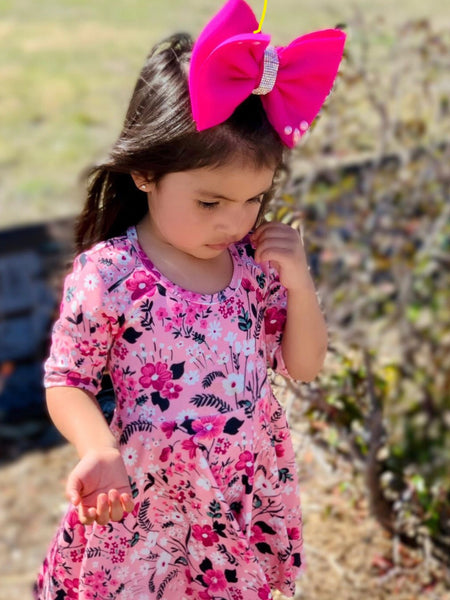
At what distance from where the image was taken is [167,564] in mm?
1663

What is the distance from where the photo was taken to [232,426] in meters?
1.58

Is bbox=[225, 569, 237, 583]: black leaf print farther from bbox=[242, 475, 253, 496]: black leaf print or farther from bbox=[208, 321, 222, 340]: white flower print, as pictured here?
bbox=[208, 321, 222, 340]: white flower print

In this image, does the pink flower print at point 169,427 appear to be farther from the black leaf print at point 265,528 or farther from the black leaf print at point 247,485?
the black leaf print at point 265,528

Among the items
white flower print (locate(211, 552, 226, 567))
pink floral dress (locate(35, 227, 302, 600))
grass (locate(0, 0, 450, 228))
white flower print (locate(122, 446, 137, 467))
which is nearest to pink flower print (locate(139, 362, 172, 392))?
pink floral dress (locate(35, 227, 302, 600))

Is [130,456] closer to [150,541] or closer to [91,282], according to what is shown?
[150,541]

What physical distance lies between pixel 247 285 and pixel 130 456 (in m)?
0.37

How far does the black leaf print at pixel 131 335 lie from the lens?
155 cm

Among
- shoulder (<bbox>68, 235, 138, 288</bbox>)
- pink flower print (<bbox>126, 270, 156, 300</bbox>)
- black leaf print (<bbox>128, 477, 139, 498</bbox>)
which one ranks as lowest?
black leaf print (<bbox>128, 477, 139, 498</bbox>)

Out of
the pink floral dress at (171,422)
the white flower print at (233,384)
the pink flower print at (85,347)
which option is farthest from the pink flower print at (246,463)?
the pink flower print at (85,347)

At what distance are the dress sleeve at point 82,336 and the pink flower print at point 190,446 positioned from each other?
17cm

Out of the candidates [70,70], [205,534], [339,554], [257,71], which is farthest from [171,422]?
[70,70]

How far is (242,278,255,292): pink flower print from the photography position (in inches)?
65.8

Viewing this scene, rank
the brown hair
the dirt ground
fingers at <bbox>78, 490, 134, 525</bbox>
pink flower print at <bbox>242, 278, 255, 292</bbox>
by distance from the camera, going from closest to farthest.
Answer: fingers at <bbox>78, 490, 134, 525</bbox> → the brown hair → pink flower print at <bbox>242, 278, 255, 292</bbox> → the dirt ground

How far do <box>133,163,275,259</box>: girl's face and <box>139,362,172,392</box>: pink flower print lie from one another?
20 cm
